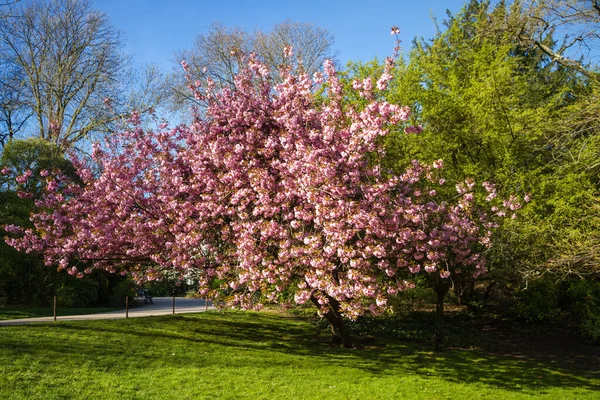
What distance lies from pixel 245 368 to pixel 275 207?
3.93m

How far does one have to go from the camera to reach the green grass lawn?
903cm

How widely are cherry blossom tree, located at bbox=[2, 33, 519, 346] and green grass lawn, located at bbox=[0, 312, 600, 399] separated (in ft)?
5.11

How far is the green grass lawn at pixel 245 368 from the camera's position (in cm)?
903

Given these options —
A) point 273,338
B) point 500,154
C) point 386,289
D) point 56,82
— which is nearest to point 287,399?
point 386,289

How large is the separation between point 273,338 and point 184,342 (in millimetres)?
3247

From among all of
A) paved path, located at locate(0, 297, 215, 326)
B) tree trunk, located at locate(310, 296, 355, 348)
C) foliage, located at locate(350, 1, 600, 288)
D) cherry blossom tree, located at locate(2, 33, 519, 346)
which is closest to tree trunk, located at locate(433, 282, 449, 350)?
cherry blossom tree, located at locate(2, 33, 519, 346)

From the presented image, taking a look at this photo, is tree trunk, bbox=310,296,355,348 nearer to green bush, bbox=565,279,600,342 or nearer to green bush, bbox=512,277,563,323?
green bush, bbox=512,277,563,323

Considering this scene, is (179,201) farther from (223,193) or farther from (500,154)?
(500,154)

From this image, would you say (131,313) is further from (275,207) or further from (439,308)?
(439,308)

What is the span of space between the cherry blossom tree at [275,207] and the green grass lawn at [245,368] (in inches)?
61.3

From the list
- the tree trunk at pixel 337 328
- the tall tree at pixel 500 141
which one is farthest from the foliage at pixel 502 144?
the tree trunk at pixel 337 328

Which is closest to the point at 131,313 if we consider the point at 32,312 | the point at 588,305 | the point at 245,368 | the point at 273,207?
the point at 32,312

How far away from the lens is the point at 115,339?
497 inches

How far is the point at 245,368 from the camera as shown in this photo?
11.1 meters
